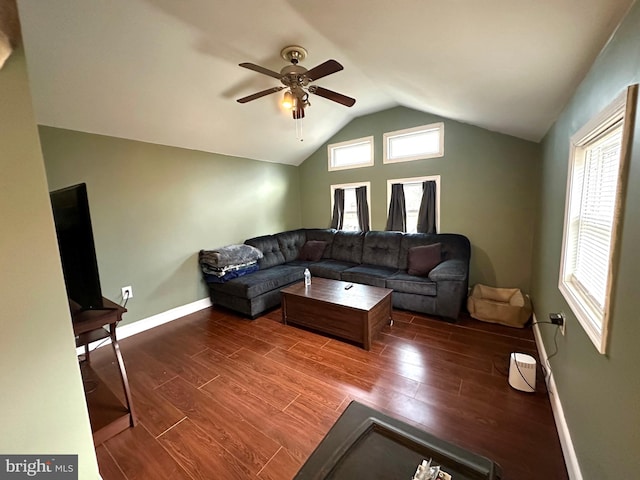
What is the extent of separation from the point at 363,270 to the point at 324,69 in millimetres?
2495

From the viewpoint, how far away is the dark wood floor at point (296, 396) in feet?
4.73

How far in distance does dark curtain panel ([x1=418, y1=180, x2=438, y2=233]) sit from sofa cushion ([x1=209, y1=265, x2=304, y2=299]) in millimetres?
1968

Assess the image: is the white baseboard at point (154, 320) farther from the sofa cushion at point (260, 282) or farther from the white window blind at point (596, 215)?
the white window blind at point (596, 215)

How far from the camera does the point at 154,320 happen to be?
3.12 meters

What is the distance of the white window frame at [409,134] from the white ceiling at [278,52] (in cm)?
54

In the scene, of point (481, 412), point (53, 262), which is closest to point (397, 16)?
point (53, 262)

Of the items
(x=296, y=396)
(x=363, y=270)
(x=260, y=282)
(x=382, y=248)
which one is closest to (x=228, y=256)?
(x=260, y=282)

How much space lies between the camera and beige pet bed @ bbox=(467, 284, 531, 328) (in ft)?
9.14

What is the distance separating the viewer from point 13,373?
0.98 metres

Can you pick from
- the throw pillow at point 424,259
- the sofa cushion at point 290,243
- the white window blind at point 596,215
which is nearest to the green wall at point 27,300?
the white window blind at point 596,215

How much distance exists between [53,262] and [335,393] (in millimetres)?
1811

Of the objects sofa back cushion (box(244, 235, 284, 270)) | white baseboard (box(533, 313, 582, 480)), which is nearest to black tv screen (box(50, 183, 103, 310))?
sofa back cushion (box(244, 235, 284, 270))

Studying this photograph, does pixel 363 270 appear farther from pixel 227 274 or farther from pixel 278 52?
pixel 278 52

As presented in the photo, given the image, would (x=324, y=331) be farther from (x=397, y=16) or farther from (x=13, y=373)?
(x=397, y=16)
